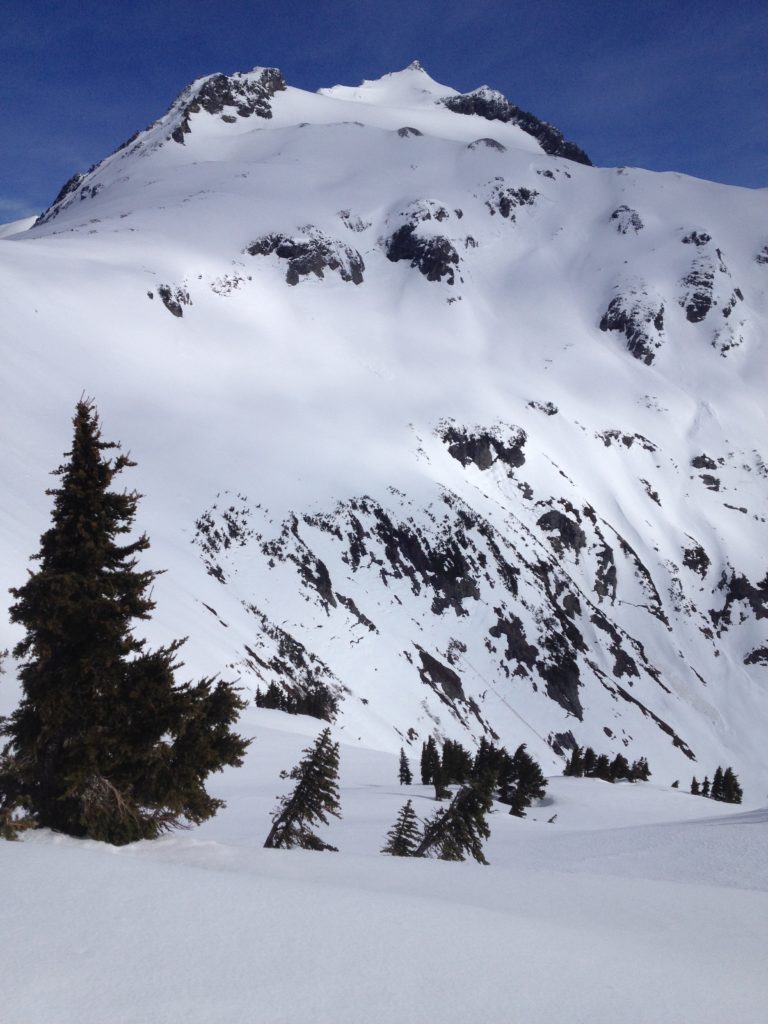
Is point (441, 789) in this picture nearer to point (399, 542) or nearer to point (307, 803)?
point (307, 803)

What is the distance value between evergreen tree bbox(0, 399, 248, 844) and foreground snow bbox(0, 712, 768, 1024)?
55cm

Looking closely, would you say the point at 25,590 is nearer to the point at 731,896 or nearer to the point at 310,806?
the point at 310,806

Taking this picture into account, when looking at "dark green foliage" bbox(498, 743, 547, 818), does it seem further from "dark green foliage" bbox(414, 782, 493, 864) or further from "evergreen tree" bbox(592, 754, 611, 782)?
"dark green foliage" bbox(414, 782, 493, 864)

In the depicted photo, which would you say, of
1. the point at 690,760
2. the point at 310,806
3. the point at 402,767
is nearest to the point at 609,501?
the point at 690,760

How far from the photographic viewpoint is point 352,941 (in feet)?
18.7

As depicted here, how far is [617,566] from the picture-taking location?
13562 centimetres

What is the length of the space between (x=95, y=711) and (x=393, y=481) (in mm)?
96071

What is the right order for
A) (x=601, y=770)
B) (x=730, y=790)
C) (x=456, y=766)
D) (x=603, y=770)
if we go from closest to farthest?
(x=456, y=766) < (x=603, y=770) < (x=601, y=770) < (x=730, y=790)

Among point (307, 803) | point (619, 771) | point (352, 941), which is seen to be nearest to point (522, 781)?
point (307, 803)

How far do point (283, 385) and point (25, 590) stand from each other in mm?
118963

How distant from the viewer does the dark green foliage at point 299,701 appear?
48.6 metres

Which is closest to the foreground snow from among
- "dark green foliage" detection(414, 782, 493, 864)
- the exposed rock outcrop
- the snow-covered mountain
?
"dark green foliage" detection(414, 782, 493, 864)

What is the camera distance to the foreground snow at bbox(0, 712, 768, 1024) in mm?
4656

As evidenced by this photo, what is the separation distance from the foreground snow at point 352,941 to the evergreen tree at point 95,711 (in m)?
0.55
